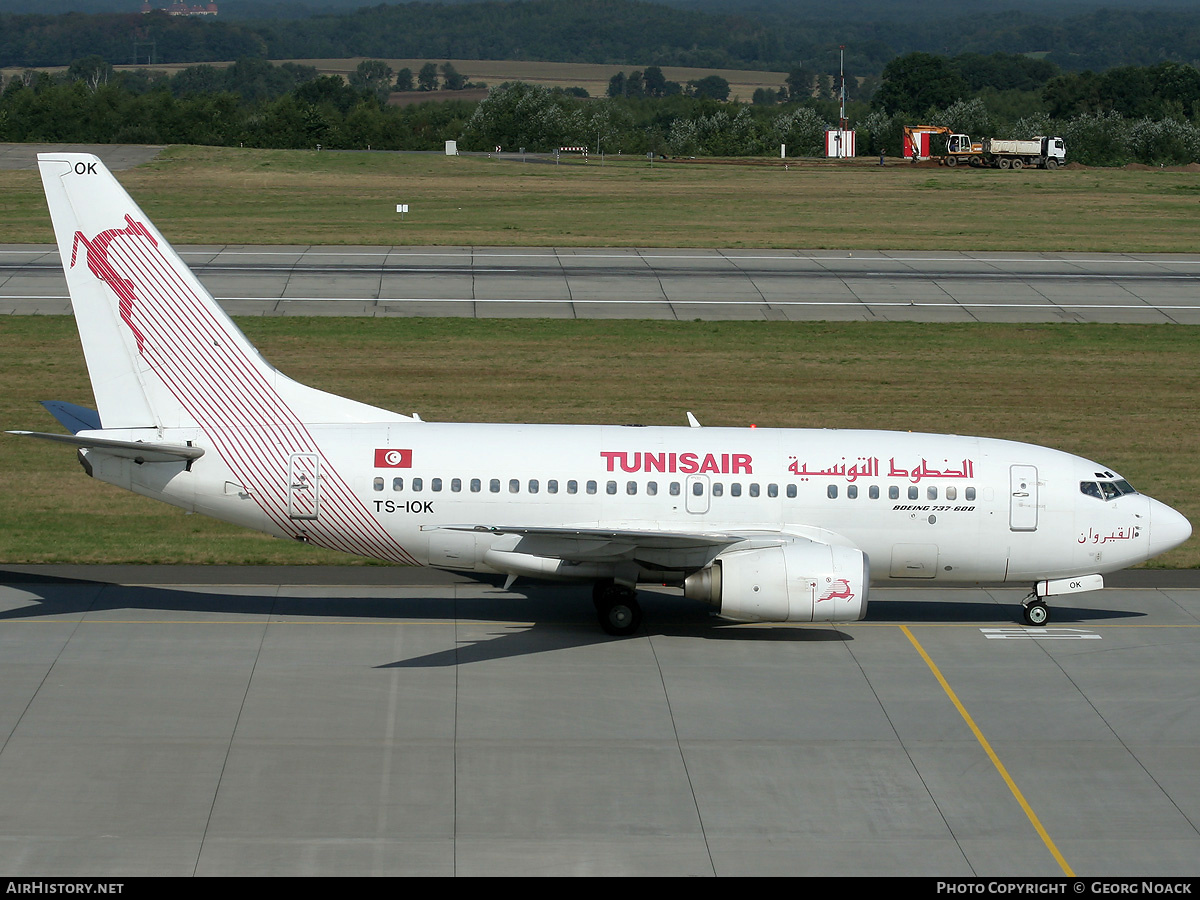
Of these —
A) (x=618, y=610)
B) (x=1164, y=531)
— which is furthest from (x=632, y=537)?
(x=1164, y=531)

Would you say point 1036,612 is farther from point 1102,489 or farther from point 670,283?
point 670,283

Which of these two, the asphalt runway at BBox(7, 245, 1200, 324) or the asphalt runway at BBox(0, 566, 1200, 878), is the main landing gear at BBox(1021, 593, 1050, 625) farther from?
the asphalt runway at BBox(7, 245, 1200, 324)

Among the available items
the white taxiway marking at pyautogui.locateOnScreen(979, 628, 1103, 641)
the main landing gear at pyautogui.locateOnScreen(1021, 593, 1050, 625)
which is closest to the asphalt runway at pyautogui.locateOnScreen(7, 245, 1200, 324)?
the main landing gear at pyautogui.locateOnScreen(1021, 593, 1050, 625)

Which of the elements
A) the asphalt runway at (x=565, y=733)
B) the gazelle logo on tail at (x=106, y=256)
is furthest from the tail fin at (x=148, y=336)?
the asphalt runway at (x=565, y=733)

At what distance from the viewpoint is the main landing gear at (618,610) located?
2644 cm

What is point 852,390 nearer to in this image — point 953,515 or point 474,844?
point 953,515

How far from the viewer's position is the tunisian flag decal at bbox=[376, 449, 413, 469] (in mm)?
25672

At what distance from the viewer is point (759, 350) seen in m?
50.2

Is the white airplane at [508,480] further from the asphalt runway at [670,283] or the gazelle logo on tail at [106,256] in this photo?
the asphalt runway at [670,283]

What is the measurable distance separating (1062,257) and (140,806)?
2404 inches

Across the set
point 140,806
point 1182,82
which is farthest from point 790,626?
point 1182,82

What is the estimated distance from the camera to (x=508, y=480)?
2589 centimetres

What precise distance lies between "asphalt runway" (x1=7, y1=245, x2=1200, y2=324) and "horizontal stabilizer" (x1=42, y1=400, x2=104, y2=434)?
84.8 ft

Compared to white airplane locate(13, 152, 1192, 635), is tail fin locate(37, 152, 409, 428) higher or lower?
higher
